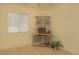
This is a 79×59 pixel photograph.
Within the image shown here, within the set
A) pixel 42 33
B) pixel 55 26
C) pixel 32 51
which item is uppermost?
pixel 55 26

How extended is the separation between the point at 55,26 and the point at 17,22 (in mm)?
628

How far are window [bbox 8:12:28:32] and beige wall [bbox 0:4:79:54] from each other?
65 millimetres

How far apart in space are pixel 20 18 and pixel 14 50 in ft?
1.77

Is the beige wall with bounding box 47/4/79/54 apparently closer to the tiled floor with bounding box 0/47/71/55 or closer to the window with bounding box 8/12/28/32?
the tiled floor with bounding box 0/47/71/55

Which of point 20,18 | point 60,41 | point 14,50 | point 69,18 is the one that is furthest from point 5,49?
point 69,18

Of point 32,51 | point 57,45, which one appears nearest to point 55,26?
point 57,45

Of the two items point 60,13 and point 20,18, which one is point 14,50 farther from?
point 60,13

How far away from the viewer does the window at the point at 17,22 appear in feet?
10.5

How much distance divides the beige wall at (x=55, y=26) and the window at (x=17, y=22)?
0.07m

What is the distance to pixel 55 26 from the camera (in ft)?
10.5

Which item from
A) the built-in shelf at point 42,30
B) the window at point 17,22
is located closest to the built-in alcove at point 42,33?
the built-in shelf at point 42,30

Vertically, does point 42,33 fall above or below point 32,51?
above

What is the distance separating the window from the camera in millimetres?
3199

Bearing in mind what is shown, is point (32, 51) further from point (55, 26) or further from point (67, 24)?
point (67, 24)
